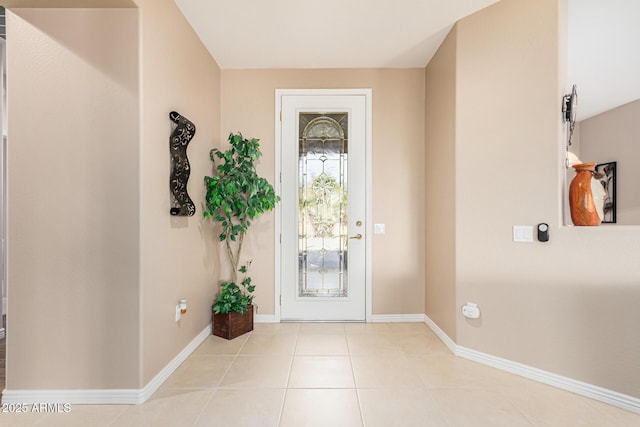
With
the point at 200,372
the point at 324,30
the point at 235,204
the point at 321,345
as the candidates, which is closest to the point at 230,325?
the point at 200,372

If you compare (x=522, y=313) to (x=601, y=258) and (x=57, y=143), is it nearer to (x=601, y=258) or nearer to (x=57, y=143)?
(x=601, y=258)

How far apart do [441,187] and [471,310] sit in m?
1.05

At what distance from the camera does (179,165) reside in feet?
6.96

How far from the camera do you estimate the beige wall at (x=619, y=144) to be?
2.98m

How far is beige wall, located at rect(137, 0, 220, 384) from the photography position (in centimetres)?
182

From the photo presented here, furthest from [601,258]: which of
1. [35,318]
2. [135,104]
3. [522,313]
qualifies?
[35,318]

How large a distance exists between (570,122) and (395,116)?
1468 mm

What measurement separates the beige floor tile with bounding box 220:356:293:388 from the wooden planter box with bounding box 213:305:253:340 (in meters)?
0.38

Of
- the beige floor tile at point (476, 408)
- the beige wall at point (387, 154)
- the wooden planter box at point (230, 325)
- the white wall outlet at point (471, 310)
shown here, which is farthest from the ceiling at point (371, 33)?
the beige floor tile at point (476, 408)

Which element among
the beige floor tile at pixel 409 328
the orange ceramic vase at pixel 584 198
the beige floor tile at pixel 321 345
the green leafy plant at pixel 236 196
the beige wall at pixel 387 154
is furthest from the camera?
the beige wall at pixel 387 154

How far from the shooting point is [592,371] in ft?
6.00

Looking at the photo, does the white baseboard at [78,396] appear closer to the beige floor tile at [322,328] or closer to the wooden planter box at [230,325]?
the wooden planter box at [230,325]

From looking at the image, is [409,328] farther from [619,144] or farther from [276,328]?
[619,144]

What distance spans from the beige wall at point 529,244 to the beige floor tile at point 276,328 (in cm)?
148
